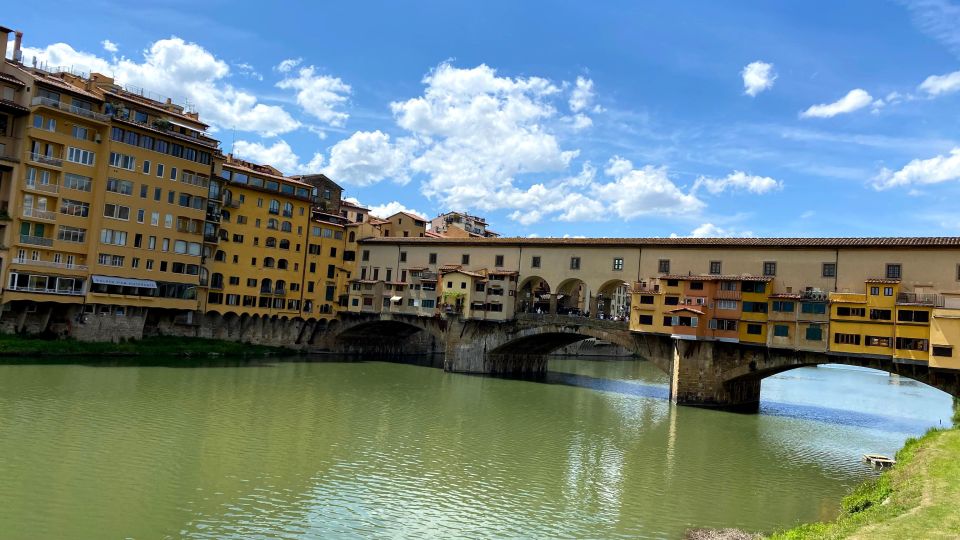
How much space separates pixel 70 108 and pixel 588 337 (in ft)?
137

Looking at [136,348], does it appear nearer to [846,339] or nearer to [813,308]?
[813,308]

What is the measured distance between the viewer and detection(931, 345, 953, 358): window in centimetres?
3625

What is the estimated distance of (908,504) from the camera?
17875mm

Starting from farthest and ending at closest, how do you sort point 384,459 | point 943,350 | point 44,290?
point 44,290, point 943,350, point 384,459

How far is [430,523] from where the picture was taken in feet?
61.0

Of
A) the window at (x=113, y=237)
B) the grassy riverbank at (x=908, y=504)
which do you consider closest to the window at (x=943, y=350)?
the grassy riverbank at (x=908, y=504)

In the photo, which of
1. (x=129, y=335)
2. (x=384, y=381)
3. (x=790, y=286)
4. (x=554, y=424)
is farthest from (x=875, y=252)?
(x=129, y=335)

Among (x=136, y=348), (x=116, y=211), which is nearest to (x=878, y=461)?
(x=136, y=348)

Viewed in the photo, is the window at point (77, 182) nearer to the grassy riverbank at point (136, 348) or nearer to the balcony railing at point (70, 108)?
the balcony railing at point (70, 108)

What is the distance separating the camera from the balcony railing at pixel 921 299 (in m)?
38.3

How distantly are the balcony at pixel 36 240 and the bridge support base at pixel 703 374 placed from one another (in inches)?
1773

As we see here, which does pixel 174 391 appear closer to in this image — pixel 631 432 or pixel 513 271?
pixel 631 432

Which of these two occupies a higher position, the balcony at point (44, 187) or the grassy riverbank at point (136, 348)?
the balcony at point (44, 187)

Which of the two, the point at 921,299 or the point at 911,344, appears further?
the point at 921,299
